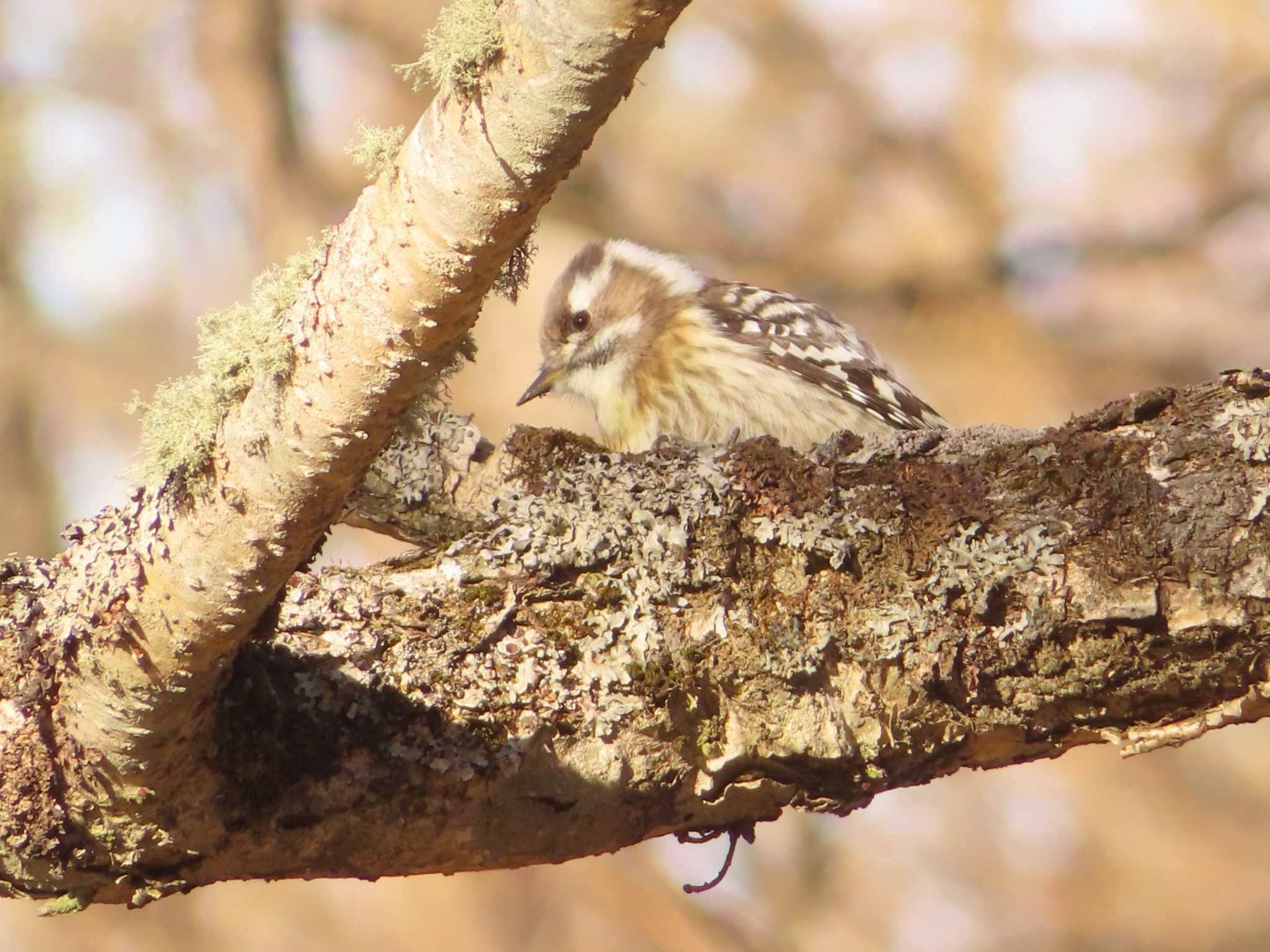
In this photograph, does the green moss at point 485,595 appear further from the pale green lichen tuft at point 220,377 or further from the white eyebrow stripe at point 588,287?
the white eyebrow stripe at point 588,287

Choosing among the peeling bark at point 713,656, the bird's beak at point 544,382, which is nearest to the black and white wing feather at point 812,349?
the bird's beak at point 544,382

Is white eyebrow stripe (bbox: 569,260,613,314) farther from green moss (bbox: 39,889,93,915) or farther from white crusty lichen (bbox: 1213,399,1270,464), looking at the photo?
green moss (bbox: 39,889,93,915)

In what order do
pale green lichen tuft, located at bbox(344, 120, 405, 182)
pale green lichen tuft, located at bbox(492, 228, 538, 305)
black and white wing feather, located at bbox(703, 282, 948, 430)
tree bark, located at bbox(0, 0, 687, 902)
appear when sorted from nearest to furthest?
tree bark, located at bbox(0, 0, 687, 902) < pale green lichen tuft, located at bbox(344, 120, 405, 182) < pale green lichen tuft, located at bbox(492, 228, 538, 305) < black and white wing feather, located at bbox(703, 282, 948, 430)

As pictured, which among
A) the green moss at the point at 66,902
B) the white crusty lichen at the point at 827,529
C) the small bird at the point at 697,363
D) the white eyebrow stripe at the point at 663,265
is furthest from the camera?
the white eyebrow stripe at the point at 663,265

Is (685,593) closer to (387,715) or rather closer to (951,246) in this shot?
(387,715)

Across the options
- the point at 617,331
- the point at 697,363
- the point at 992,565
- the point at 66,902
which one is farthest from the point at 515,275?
the point at 617,331

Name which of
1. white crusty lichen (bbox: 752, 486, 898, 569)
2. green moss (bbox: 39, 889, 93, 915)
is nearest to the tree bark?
green moss (bbox: 39, 889, 93, 915)
